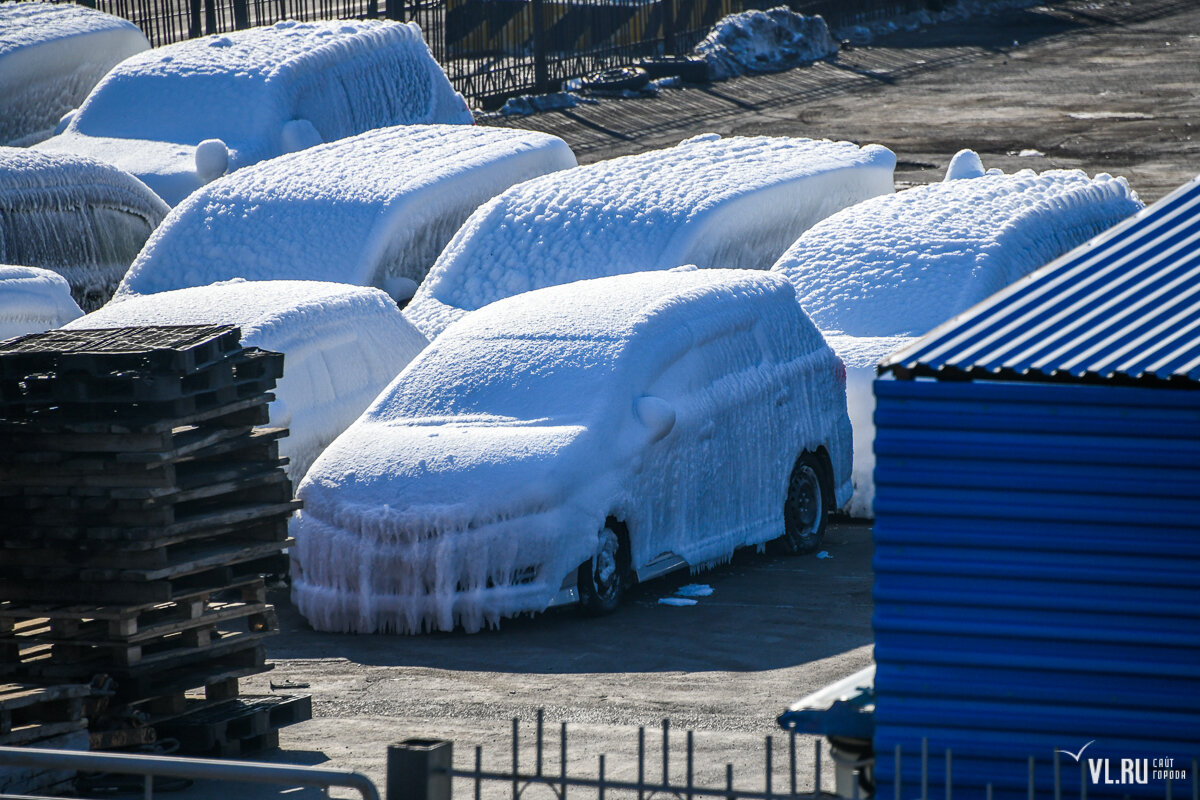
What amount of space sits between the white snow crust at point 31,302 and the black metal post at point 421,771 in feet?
27.1

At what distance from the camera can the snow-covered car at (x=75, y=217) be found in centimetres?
1416

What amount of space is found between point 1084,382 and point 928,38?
26.9 metres

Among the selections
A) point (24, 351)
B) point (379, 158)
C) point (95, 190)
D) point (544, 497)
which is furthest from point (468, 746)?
point (95, 190)

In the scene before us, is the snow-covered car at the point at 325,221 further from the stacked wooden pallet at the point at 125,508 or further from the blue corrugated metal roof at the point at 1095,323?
the blue corrugated metal roof at the point at 1095,323

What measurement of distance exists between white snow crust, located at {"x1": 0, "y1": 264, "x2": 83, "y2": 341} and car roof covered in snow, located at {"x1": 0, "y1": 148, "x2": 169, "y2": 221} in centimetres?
168

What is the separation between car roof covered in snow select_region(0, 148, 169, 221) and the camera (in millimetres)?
14156

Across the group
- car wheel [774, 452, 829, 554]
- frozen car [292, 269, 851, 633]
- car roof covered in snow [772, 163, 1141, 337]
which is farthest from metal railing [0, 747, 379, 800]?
car roof covered in snow [772, 163, 1141, 337]

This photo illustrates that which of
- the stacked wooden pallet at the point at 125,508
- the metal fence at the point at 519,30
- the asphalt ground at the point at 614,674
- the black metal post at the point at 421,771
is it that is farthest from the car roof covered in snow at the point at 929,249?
the metal fence at the point at 519,30

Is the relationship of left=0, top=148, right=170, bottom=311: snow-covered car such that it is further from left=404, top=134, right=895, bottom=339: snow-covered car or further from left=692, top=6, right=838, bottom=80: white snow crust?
left=692, top=6, right=838, bottom=80: white snow crust

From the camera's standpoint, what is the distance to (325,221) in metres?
13.5

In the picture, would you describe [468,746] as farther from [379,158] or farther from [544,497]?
[379,158]

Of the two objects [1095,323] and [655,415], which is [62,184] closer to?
[655,415]

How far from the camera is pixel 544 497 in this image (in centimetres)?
905

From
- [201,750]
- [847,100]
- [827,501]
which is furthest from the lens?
[847,100]
